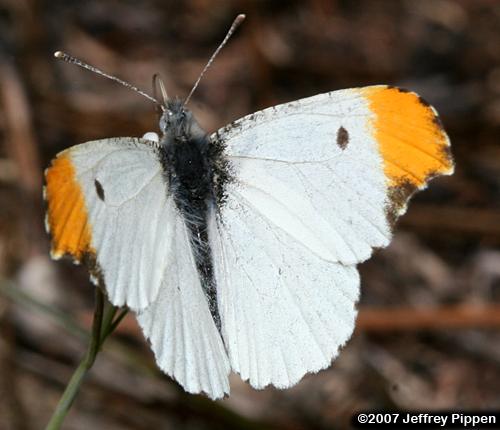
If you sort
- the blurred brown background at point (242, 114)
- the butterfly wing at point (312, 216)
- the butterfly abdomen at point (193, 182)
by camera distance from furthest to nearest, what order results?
the blurred brown background at point (242, 114) → the butterfly abdomen at point (193, 182) → the butterfly wing at point (312, 216)

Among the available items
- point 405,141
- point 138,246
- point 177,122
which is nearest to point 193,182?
point 177,122

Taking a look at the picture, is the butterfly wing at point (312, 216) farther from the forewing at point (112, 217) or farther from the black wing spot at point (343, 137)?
the forewing at point (112, 217)

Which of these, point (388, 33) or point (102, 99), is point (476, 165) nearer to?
point (388, 33)

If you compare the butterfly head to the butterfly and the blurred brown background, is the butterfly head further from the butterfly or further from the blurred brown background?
the blurred brown background

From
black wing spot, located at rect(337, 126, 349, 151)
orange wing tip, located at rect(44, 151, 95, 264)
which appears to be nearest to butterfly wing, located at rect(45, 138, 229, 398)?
orange wing tip, located at rect(44, 151, 95, 264)

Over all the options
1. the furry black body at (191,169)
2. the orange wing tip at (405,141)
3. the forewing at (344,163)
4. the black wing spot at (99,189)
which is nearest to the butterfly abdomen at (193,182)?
the furry black body at (191,169)

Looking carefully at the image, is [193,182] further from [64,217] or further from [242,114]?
[242,114]
